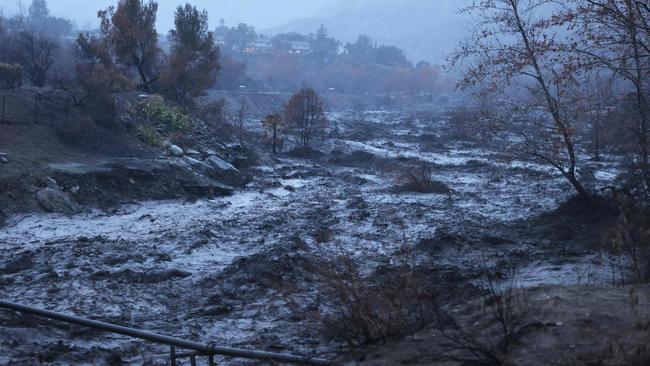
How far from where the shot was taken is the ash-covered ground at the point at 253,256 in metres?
6.89

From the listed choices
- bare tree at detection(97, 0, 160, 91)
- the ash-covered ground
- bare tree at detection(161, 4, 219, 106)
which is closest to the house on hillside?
bare tree at detection(161, 4, 219, 106)

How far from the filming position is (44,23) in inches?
3745

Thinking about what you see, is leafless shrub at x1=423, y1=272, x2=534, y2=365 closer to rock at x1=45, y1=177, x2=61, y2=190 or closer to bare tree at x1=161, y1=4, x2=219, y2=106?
rock at x1=45, y1=177, x2=61, y2=190

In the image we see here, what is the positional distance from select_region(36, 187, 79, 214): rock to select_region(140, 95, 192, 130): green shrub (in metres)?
8.84

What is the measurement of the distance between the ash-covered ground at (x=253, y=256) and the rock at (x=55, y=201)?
0.35 meters

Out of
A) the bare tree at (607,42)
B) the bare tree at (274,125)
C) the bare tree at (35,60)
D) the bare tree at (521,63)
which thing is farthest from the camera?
the bare tree at (274,125)

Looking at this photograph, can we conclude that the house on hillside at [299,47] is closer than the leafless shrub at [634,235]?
No

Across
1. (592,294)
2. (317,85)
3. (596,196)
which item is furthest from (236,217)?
(317,85)

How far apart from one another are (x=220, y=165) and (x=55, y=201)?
22.5 ft

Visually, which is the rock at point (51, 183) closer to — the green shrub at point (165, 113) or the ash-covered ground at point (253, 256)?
the ash-covered ground at point (253, 256)

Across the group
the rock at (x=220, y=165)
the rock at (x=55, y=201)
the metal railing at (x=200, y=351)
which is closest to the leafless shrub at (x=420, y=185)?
the rock at (x=220, y=165)

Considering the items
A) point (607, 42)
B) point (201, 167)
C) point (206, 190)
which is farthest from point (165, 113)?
point (607, 42)

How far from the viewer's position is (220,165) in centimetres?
1919

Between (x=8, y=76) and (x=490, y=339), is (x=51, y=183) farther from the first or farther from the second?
(x=490, y=339)
